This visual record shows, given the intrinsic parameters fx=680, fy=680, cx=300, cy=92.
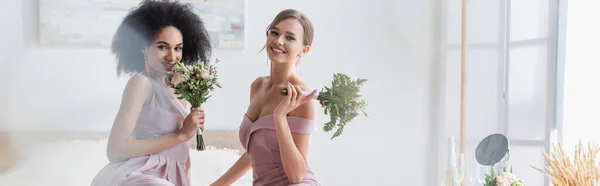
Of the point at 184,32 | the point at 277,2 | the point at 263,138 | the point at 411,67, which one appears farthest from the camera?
the point at 411,67

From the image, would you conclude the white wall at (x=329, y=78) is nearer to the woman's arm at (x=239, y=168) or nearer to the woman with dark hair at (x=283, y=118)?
the woman's arm at (x=239, y=168)

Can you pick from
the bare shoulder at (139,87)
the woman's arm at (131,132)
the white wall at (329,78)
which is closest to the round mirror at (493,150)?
the white wall at (329,78)

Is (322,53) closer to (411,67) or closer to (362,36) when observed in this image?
(362,36)

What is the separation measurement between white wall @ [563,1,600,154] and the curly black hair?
1848 mm

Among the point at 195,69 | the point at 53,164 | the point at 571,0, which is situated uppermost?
the point at 571,0

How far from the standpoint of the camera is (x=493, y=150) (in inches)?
137

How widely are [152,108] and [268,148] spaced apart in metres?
0.58

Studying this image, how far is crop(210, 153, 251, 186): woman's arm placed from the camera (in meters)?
3.41

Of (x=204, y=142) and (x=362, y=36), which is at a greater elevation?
(x=362, y=36)

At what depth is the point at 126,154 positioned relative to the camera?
3.19 metres

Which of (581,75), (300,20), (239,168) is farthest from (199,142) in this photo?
(581,75)

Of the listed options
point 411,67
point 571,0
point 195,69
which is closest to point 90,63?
point 195,69

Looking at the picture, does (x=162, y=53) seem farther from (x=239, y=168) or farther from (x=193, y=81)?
(x=239, y=168)

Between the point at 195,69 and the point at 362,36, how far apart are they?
1029 millimetres
